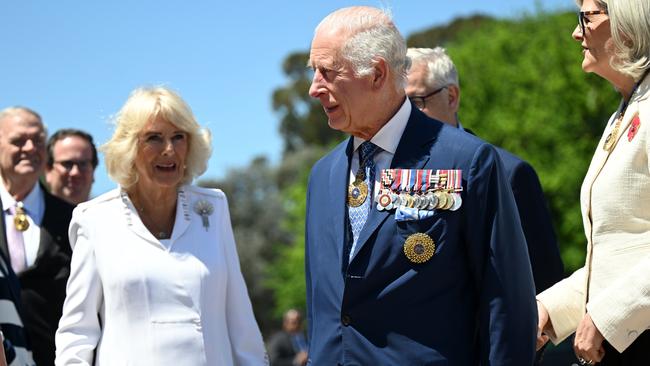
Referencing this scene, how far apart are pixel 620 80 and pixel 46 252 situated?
14.1ft

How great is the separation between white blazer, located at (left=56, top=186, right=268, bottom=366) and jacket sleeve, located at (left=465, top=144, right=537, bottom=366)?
179cm

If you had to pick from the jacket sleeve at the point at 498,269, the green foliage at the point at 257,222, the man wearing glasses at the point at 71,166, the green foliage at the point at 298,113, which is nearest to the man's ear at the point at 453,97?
the jacket sleeve at the point at 498,269

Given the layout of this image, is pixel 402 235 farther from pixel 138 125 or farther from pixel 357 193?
pixel 138 125

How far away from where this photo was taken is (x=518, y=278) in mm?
4609

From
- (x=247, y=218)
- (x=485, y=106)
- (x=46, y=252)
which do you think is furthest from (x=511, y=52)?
(x=46, y=252)

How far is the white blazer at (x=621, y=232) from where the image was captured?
4438mm

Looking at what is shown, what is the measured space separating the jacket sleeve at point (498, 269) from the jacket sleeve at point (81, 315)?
219cm

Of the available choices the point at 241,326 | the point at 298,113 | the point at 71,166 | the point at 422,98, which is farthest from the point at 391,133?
the point at 298,113

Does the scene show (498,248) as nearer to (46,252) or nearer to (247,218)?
(46,252)

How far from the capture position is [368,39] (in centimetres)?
496

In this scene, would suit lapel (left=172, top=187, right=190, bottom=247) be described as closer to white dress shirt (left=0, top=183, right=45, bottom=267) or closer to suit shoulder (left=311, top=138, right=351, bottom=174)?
suit shoulder (left=311, top=138, right=351, bottom=174)

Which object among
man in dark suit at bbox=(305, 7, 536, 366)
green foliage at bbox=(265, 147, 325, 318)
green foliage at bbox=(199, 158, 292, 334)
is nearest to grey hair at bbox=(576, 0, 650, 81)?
man in dark suit at bbox=(305, 7, 536, 366)

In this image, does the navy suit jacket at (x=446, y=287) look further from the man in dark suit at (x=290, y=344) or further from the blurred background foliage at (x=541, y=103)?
the blurred background foliage at (x=541, y=103)

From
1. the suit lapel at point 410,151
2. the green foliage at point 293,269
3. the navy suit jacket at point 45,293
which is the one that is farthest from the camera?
the green foliage at point 293,269
